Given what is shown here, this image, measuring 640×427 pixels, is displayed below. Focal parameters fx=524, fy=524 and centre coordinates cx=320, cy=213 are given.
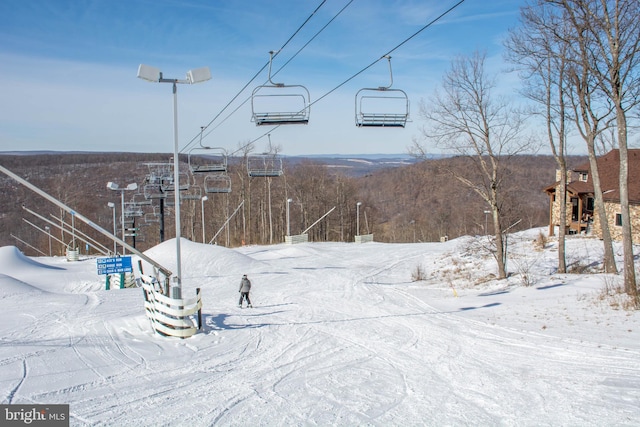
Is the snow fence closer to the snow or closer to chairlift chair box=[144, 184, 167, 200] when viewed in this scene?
the snow

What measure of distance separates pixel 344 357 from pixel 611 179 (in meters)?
31.5

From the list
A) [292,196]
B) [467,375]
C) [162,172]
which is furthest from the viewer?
[292,196]

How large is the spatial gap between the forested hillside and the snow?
7.22m

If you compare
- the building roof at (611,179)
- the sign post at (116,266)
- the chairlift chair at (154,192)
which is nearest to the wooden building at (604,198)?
the building roof at (611,179)

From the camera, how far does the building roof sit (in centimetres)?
3253

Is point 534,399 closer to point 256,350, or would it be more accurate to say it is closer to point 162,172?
point 256,350

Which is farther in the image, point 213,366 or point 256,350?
point 256,350

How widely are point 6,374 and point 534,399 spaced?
338 inches

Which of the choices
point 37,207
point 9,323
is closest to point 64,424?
point 9,323

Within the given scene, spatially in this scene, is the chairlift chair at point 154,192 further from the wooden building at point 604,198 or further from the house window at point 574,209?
the house window at point 574,209

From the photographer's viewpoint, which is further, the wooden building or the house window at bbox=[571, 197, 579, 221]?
the house window at bbox=[571, 197, 579, 221]

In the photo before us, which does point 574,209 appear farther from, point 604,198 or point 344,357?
point 344,357

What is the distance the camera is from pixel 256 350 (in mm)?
11492

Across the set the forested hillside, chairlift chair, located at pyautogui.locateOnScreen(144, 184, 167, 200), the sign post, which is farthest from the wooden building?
the sign post
